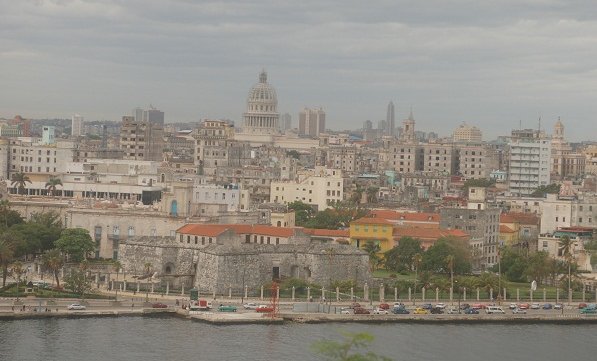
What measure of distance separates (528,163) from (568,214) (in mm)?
43407

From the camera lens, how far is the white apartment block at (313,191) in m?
105

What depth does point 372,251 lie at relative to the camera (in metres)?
73.4

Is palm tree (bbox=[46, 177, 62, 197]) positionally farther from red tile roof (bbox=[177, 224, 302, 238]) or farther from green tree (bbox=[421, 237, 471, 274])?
green tree (bbox=[421, 237, 471, 274])

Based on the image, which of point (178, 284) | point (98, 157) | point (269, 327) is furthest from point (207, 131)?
point (269, 327)

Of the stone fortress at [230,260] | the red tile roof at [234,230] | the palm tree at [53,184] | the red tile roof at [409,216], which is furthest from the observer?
the palm tree at [53,184]

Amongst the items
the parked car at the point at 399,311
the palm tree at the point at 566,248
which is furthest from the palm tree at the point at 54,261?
the palm tree at the point at 566,248

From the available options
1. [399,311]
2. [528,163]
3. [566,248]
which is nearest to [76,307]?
[399,311]

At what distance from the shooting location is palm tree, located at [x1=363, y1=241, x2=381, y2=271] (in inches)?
2843

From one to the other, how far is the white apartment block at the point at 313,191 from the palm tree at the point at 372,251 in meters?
29.7

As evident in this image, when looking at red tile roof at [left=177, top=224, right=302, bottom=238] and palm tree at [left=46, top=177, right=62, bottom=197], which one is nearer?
red tile roof at [left=177, top=224, right=302, bottom=238]

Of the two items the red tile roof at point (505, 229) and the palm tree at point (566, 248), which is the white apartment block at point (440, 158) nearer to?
the red tile roof at point (505, 229)

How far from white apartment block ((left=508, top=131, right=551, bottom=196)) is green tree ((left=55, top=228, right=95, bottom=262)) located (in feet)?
213

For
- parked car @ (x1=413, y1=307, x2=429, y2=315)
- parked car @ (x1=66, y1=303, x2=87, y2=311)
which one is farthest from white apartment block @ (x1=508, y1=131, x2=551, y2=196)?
parked car @ (x1=66, y1=303, x2=87, y2=311)

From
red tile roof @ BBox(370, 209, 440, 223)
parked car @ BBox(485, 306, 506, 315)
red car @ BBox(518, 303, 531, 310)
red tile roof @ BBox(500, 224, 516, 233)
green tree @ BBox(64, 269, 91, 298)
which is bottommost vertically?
parked car @ BBox(485, 306, 506, 315)
